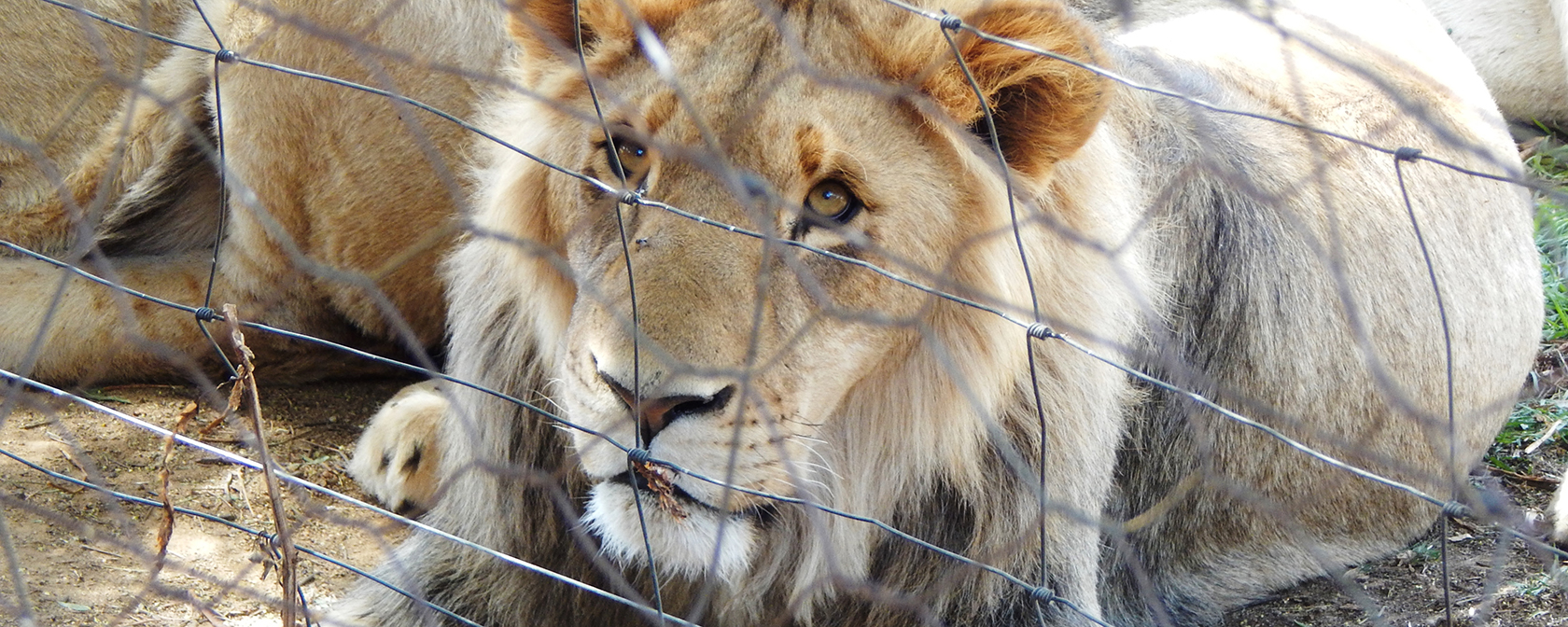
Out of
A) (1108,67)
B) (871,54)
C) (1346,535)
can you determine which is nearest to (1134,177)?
(1108,67)

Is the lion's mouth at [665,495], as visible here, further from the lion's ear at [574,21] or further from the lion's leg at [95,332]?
the lion's leg at [95,332]

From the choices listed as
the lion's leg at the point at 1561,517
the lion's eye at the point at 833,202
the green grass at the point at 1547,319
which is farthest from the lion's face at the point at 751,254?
the green grass at the point at 1547,319

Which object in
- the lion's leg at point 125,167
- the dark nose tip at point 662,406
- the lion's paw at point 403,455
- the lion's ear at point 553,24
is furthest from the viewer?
the lion's leg at point 125,167

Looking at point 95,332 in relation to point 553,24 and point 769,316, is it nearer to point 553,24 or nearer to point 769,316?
point 553,24

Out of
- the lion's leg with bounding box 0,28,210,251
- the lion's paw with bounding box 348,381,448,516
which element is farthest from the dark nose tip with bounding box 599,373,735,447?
Result: the lion's leg with bounding box 0,28,210,251

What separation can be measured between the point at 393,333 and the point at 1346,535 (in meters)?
1.82

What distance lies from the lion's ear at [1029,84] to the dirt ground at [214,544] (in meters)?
0.86

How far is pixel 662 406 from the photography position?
134 centimetres

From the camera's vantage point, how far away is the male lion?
142 centimetres

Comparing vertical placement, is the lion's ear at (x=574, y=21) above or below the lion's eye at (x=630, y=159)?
above

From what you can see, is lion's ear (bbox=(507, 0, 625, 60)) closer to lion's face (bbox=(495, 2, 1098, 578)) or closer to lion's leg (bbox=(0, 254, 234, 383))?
lion's face (bbox=(495, 2, 1098, 578))

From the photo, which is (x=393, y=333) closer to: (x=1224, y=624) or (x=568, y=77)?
(x=568, y=77)

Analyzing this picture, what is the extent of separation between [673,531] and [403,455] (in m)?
1.04

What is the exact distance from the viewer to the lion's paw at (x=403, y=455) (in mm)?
2344
